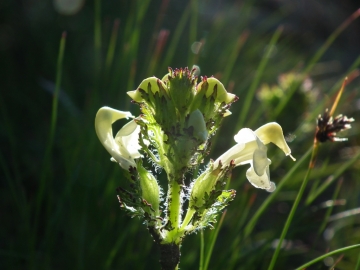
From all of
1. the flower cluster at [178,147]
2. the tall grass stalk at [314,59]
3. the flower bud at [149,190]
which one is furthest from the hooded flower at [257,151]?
the tall grass stalk at [314,59]

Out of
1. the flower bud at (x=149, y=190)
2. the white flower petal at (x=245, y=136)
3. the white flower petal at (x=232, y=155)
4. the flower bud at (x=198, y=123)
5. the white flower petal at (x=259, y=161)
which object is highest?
the flower bud at (x=198, y=123)

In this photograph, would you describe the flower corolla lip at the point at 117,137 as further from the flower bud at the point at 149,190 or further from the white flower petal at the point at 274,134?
the white flower petal at the point at 274,134

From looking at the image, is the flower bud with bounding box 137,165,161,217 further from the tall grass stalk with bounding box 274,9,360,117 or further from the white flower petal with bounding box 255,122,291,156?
the tall grass stalk with bounding box 274,9,360,117

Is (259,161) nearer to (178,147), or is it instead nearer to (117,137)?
(178,147)

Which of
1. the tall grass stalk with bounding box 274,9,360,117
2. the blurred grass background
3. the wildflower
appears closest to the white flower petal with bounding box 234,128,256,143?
the wildflower

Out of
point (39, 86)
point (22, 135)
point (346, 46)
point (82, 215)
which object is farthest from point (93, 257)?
point (346, 46)

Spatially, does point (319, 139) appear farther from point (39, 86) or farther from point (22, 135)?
point (39, 86)
